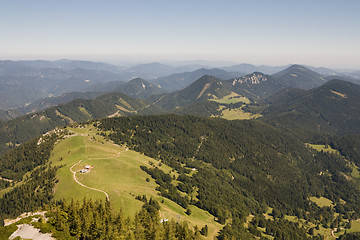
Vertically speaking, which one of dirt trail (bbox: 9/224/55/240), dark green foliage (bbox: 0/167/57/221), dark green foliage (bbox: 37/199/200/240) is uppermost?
dirt trail (bbox: 9/224/55/240)

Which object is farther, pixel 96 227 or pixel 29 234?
pixel 96 227

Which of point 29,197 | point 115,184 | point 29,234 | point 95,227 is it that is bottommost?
point 29,197

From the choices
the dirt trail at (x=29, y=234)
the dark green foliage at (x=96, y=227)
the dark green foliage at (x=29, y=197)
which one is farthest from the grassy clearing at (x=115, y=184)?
the dirt trail at (x=29, y=234)

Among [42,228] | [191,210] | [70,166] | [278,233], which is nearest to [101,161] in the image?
[70,166]

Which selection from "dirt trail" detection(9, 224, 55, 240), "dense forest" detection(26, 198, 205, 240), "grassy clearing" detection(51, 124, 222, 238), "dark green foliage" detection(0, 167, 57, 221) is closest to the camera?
"dirt trail" detection(9, 224, 55, 240)

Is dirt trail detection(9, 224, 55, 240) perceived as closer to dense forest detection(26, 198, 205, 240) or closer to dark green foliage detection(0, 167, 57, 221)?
dense forest detection(26, 198, 205, 240)

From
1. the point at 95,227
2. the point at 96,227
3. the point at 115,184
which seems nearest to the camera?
the point at 96,227

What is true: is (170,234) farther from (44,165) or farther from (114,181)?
(44,165)

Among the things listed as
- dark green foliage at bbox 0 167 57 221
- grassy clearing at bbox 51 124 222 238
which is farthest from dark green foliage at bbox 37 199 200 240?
dark green foliage at bbox 0 167 57 221

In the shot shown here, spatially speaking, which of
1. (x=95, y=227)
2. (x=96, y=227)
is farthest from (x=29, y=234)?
(x=96, y=227)

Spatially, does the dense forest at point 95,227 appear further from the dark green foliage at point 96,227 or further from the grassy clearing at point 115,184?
the grassy clearing at point 115,184

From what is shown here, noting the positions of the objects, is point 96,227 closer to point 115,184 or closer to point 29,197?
point 115,184
